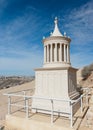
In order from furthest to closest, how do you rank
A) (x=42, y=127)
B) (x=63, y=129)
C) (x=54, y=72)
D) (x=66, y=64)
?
(x=66, y=64), (x=54, y=72), (x=42, y=127), (x=63, y=129)

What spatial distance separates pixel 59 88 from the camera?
882cm

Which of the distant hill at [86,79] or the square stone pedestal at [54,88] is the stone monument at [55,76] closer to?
the square stone pedestal at [54,88]

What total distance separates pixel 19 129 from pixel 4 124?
4.55ft

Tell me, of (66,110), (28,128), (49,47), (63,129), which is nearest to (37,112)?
(28,128)

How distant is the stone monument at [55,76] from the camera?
8688 mm

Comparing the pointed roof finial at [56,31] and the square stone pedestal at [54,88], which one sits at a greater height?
the pointed roof finial at [56,31]

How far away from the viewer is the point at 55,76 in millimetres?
8992

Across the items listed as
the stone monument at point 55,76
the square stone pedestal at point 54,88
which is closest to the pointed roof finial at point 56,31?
the stone monument at point 55,76

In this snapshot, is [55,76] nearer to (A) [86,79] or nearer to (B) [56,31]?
(B) [56,31]

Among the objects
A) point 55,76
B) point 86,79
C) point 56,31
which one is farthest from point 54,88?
point 86,79

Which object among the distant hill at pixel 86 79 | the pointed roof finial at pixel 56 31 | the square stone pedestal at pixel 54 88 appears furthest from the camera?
the distant hill at pixel 86 79

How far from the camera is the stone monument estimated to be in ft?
28.5

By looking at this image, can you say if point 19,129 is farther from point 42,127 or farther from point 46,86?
point 46,86

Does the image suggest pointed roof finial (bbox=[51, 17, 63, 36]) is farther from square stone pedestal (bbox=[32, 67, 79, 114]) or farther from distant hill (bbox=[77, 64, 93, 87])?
distant hill (bbox=[77, 64, 93, 87])
